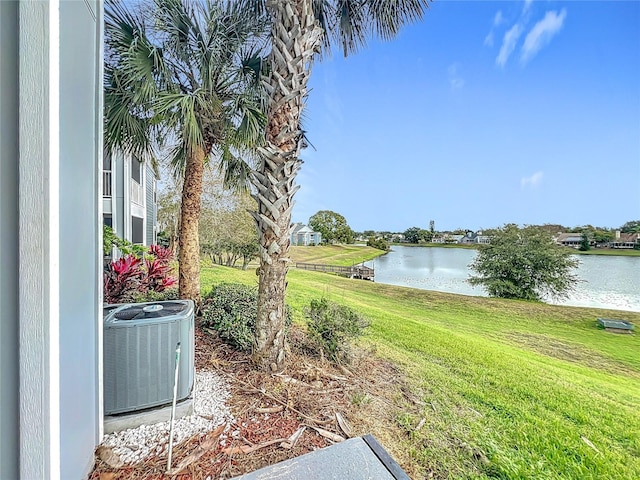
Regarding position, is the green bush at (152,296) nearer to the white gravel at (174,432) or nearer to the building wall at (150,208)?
the white gravel at (174,432)

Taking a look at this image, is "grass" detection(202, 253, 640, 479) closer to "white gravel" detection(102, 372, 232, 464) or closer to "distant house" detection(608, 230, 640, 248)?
"white gravel" detection(102, 372, 232, 464)

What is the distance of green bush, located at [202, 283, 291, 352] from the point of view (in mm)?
3535

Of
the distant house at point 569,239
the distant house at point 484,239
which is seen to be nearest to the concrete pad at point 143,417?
the distant house at point 484,239

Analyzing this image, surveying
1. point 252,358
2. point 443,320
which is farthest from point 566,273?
point 252,358

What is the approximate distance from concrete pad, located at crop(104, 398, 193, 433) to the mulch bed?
20 cm

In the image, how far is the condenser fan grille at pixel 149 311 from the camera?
219cm

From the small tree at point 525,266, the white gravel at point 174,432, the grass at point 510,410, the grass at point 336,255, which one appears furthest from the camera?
the grass at point 336,255

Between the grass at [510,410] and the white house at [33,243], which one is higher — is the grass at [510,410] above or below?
below

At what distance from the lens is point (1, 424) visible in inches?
37.3

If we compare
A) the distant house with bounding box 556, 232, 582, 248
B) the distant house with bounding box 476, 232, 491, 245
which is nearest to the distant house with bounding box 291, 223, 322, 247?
the distant house with bounding box 476, 232, 491, 245

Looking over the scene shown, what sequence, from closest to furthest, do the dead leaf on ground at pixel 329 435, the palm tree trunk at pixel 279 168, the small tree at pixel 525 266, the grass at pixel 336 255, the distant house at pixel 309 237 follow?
the dead leaf on ground at pixel 329 435 → the palm tree trunk at pixel 279 168 → the small tree at pixel 525 266 → the grass at pixel 336 255 → the distant house at pixel 309 237

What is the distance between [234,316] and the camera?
3.91 m

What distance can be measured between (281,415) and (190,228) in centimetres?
360

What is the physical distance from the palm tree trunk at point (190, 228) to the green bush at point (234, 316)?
0.48 m
